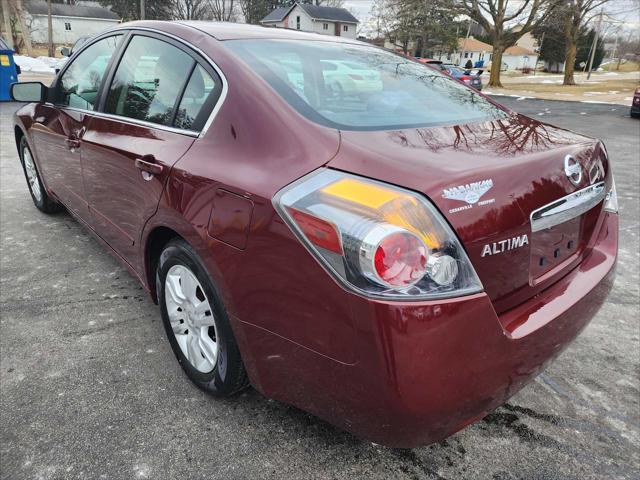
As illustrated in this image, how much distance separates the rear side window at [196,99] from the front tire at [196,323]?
51 cm

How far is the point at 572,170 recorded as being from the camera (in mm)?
1833

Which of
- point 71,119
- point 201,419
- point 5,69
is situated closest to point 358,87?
point 201,419

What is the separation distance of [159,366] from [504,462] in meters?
1.64

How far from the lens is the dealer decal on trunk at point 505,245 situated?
1513 millimetres

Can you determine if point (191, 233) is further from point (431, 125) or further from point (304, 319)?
point (431, 125)

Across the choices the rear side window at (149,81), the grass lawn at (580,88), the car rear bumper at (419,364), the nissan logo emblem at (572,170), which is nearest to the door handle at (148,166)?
the rear side window at (149,81)

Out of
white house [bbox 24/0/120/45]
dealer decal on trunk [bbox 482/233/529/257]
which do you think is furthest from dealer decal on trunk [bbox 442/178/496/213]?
white house [bbox 24/0/120/45]

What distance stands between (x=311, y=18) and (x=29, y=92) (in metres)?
67.4

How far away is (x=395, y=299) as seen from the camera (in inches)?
52.8

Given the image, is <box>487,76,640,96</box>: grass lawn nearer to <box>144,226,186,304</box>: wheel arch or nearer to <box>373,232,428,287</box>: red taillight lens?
<box>144,226,186,304</box>: wheel arch

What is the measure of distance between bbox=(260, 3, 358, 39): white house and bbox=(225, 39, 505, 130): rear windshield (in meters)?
66.3

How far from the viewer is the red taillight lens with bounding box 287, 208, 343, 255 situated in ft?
4.58

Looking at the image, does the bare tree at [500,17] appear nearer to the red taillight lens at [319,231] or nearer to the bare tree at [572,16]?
the bare tree at [572,16]

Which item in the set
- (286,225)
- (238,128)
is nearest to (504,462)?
(286,225)
